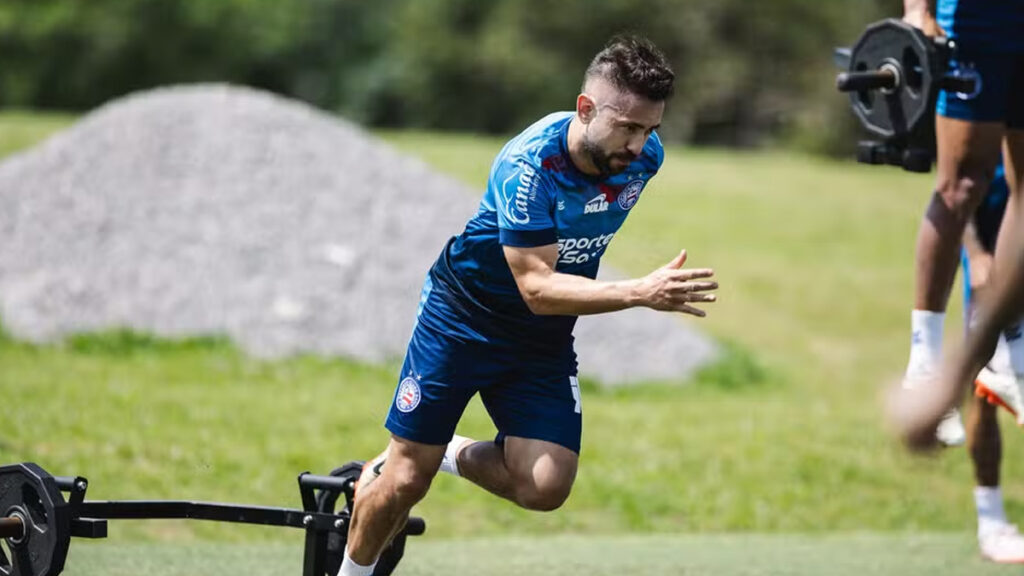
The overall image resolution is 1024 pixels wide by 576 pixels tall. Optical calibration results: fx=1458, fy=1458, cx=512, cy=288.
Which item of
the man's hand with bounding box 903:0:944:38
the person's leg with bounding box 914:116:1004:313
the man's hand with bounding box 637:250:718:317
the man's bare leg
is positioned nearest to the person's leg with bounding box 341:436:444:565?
the man's hand with bounding box 637:250:718:317

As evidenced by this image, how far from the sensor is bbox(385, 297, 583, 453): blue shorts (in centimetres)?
595

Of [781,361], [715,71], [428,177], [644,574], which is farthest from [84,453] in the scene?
[715,71]

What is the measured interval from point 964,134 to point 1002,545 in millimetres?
2709

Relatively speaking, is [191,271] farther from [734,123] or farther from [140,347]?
[734,123]

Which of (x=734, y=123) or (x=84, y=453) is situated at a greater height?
(x=84, y=453)

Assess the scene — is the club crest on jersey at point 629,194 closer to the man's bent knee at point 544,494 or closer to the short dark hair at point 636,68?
the short dark hair at point 636,68

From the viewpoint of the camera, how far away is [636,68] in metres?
5.54

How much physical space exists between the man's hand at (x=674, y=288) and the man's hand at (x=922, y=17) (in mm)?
2488

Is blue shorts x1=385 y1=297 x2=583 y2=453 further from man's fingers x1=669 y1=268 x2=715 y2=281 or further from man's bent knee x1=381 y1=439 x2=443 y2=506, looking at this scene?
man's fingers x1=669 y1=268 x2=715 y2=281

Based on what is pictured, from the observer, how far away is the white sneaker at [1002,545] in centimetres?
819

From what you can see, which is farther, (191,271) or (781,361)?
(781,361)

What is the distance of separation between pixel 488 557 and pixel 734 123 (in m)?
57.1

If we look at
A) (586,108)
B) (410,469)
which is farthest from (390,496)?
(586,108)

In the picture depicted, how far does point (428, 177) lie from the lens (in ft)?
54.0
